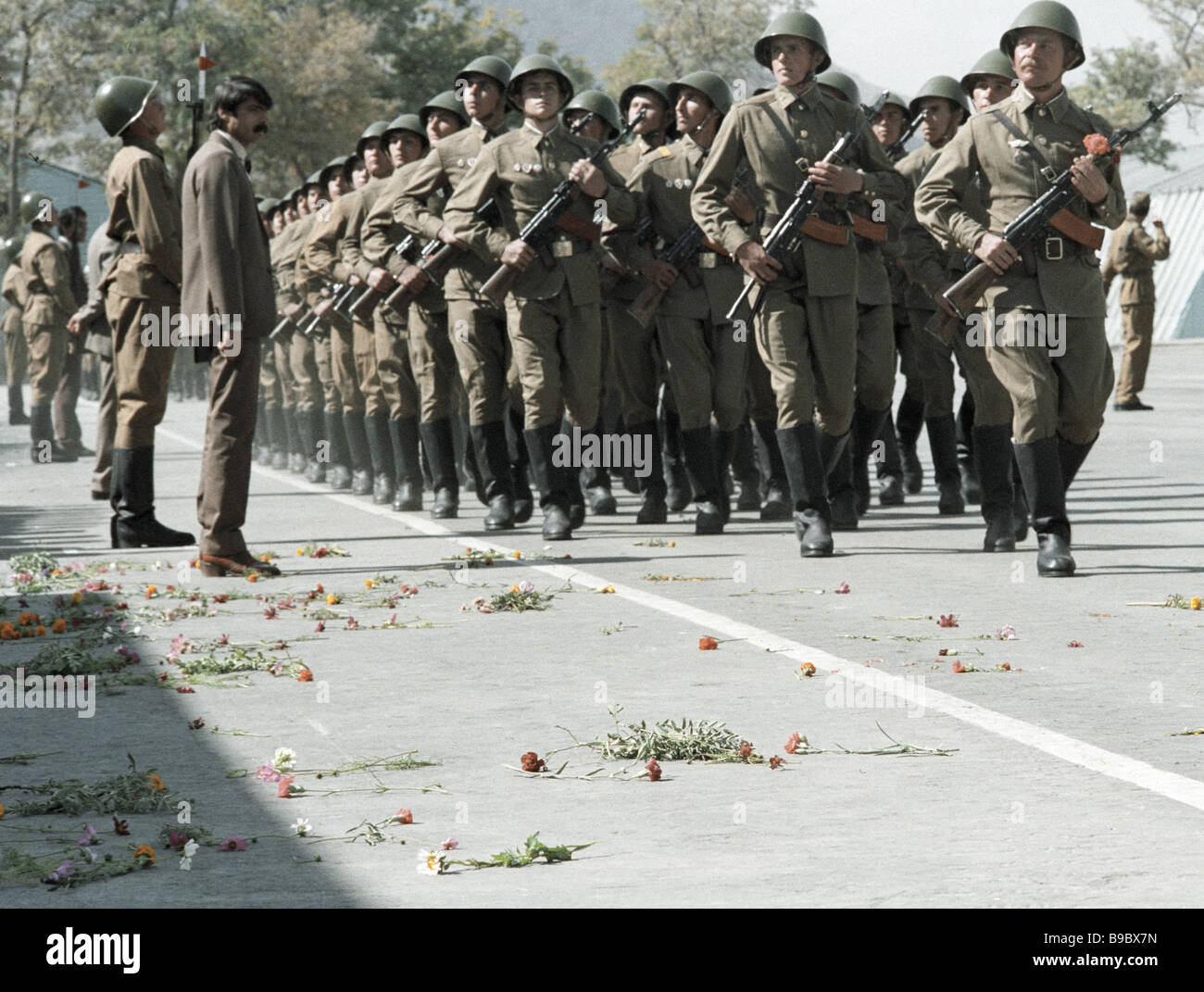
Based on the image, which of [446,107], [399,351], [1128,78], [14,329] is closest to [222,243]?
[446,107]

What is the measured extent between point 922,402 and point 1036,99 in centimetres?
464

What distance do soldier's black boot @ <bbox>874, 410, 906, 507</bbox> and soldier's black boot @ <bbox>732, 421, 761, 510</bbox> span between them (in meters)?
0.88

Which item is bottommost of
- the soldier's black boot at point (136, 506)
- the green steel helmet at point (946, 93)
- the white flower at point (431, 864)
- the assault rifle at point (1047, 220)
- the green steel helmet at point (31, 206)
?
the white flower at point (431, 864)

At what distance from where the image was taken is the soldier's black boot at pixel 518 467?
13.6 metres

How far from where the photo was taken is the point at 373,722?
21.8 ft

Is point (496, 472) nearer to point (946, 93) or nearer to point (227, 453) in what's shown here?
point (227, 453)

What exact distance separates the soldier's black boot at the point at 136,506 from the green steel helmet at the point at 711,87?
3.73 metres

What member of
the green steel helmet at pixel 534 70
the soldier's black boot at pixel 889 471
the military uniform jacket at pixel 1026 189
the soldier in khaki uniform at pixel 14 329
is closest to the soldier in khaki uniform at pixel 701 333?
the green steel helmet at pixel 534 70

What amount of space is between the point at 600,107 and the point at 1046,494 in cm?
565

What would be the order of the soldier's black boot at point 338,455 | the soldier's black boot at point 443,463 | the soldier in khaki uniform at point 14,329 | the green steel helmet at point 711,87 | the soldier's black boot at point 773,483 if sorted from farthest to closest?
the soldier in khaki uniform at point 14,329, the soldier's black boot at point 338,455, the soldier's black boot at point 443,463, the soldier's black boot at point 773,483, the green steel helmet at point 711,87

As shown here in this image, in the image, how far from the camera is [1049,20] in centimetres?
1002

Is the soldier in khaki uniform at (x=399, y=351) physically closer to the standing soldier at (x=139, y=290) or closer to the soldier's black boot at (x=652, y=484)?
the soldier's black boot at (x=652, y=484)

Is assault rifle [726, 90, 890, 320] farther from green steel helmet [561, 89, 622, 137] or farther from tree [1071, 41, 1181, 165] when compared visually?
tree [1071, 41, 1181, 165]
